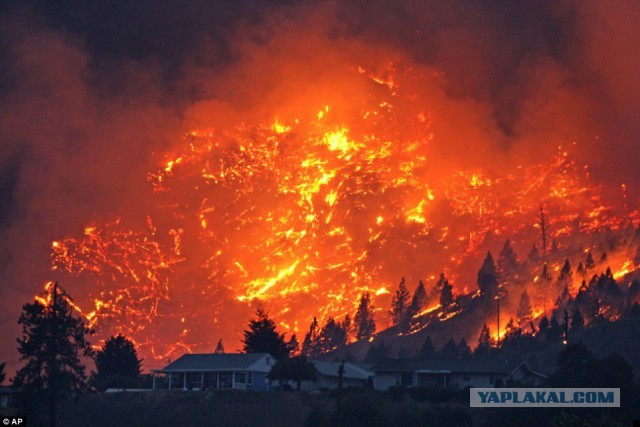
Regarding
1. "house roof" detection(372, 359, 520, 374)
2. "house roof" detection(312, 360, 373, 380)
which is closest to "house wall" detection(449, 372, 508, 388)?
"house roof" detection(372, 359, 520, 374)

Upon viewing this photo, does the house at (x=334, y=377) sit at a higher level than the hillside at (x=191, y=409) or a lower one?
higher

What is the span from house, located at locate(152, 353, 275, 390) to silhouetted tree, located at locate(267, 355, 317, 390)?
3561 millimetres

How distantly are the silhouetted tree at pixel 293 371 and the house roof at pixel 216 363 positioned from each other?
16.5 ft

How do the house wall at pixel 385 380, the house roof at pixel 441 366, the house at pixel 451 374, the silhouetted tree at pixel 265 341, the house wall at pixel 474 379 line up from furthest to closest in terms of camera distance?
1. the silhouetted tree at pixel 265 341
2. the house wall at pixel 385 380
3. the house roof at pixel 441 366
4. the house at pixel 451 374
5. the house wall at pixel 474 379

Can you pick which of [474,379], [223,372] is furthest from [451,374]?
[223,372]

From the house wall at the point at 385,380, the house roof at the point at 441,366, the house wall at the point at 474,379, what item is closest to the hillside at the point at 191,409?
the house wall at the point at 385,380

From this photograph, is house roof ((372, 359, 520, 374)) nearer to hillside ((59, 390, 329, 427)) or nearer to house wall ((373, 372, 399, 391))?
house wall ((373, 372, 399, 391))

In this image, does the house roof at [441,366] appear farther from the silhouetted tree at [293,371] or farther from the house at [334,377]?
the silhouetted tree at [293,371]

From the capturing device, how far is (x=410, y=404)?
110 meters

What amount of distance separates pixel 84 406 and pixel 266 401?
24958mm

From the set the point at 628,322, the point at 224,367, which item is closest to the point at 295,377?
the point at 224,367

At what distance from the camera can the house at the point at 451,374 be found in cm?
13000

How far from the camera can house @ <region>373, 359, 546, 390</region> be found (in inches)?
5118

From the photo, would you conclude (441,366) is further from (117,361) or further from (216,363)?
(117,361)
